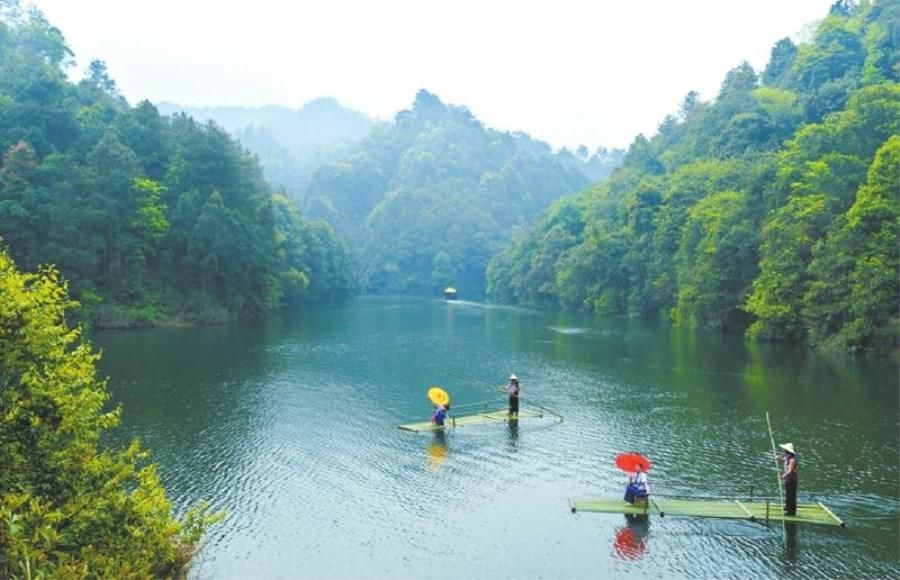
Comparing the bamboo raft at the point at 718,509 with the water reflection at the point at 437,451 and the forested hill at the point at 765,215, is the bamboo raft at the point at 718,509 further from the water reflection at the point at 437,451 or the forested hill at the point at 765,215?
the forested hill at the point at 765,215

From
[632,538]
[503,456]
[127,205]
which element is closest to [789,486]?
[632,538]

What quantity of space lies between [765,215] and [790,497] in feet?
184

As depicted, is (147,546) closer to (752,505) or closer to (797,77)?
(752,505)

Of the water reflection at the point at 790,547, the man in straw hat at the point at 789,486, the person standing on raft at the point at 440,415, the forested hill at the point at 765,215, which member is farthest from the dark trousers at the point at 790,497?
the forested hill at the point at 765,215

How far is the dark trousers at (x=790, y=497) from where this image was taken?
20.8 m

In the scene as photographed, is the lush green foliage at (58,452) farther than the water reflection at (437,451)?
No

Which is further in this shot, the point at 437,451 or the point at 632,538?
the point at 437,451

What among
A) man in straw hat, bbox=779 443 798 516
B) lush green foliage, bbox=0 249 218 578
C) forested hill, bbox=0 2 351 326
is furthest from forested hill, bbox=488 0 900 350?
lush green foliage, bbox=0 249 218 578

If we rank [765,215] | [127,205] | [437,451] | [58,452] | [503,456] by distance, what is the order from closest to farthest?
[58,452] → [503,456] → [437,451] → [765,215] → [127,205]

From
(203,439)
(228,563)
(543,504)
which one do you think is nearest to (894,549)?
(543,504)

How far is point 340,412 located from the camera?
35.4 meters

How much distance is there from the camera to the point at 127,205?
75.3 metres

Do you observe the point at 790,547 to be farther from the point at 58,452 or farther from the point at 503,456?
the point at 58,452

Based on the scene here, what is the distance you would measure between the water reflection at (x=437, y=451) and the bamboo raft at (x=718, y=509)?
579 centimetres
